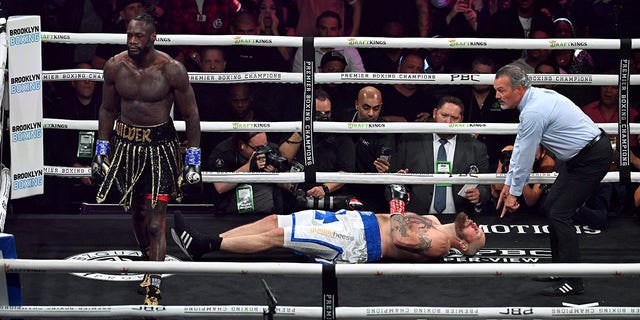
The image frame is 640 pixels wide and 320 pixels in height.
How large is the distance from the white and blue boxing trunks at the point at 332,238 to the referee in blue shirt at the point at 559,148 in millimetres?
979

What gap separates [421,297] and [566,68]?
330cm

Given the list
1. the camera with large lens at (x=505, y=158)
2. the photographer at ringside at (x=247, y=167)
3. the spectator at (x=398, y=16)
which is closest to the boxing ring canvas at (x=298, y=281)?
the photographer at ringside at (x=247, y=167)

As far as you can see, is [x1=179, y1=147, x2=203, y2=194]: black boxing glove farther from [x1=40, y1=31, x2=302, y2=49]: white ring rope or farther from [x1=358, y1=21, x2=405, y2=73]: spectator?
[x1=358, y1=21, x2=405, y2=73]: spectator

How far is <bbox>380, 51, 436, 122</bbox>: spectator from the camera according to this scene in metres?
8.77

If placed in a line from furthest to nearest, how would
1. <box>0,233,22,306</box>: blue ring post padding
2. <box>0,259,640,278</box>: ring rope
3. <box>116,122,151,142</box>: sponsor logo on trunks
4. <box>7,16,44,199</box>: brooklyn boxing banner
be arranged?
1. <box>7,16,44,199</box>: brooklyn boxing banner
2. <box>116,122,151,142</box>: sponsor logo on trunks
3. <box>0,233,22,306</box>: blue ring post padding
4. <box>0,259,640,278</box>: ring rope

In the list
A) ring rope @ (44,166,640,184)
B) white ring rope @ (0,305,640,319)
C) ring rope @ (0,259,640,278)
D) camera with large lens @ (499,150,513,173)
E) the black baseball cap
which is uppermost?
the black baseball cap

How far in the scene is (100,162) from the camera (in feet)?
22.4

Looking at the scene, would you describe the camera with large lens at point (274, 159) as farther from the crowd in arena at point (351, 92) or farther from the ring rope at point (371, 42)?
the ring rope at point (371, 42)

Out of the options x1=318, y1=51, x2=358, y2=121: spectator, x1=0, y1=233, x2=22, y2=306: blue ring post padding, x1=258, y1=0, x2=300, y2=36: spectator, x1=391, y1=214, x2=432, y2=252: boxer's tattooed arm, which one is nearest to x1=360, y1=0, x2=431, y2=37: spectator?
x1=258, y1=0, x2=300, y2=36: spectator

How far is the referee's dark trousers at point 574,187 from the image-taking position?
6.85 meters

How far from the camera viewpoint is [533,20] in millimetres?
9359

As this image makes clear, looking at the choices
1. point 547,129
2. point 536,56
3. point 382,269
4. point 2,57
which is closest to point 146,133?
point 2,57

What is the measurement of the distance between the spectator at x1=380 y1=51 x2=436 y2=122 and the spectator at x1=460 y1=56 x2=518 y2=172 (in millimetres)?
310

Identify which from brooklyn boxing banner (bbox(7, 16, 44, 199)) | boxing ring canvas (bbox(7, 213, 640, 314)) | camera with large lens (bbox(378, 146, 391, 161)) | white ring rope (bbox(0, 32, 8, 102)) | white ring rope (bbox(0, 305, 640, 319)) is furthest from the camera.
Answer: camera with large lens (bbox(378, 146, 391, 161))
